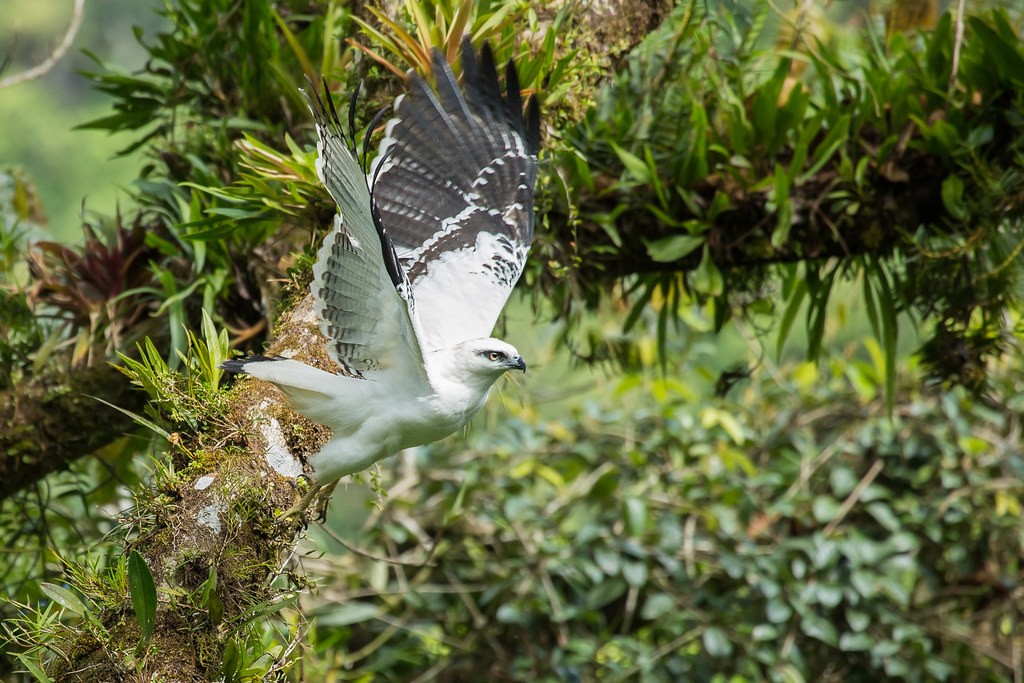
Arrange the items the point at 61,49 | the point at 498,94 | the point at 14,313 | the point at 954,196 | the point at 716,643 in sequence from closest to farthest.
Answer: the point at 498,94 < the point at 954,196 < the point at 14,313 < the point at 61,49 < the point at 716,643

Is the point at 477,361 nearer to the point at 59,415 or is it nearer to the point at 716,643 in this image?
the point at 59,415

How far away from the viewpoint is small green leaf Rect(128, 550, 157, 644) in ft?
5.59

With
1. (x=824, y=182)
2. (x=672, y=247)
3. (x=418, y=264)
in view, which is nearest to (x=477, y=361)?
(x=418, y=264)

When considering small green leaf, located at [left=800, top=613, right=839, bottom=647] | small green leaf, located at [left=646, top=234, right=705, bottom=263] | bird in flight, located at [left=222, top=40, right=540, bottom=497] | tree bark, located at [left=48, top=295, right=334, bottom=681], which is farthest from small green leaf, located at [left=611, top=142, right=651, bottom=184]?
small green leaf, located at [left=800, top=613, right=839, bottom=647]

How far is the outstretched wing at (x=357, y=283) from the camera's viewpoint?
1.79m

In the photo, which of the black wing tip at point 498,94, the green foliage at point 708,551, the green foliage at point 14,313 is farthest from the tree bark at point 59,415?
the black wing tip at point 498,94

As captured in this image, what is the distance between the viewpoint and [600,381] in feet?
15.1

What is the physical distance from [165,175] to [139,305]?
18.7 inches

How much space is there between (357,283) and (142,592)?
0.72m

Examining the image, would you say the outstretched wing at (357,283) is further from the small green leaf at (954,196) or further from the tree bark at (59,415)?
the small green leaf at (954,196)

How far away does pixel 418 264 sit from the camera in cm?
248

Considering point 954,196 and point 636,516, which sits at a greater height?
point 954,196

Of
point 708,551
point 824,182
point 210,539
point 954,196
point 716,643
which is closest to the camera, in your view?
point 210,539

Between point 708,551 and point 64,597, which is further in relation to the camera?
point 708,551
